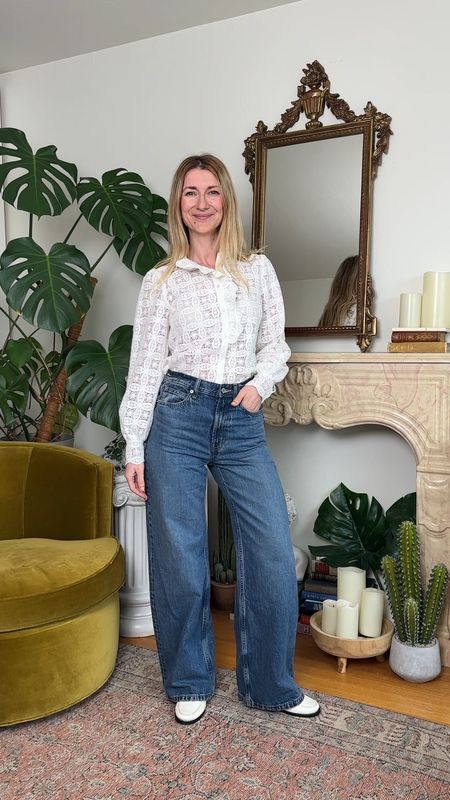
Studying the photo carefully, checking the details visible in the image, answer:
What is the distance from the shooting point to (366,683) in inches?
91.0

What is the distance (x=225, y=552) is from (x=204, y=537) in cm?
94

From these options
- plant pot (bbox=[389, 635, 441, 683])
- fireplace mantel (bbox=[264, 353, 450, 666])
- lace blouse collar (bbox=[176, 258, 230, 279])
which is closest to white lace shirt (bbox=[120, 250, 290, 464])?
lace blouse collar (bbox=[176, 258, 230, 279])

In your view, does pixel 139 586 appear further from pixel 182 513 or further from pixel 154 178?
→ pixel 154 178

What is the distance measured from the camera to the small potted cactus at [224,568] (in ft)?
9.77

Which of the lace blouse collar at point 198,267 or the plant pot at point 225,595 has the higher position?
the lace blouse collar at point 198,267

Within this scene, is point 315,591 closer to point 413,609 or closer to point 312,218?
point 413,609

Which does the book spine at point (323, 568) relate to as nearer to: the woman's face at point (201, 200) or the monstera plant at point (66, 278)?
the monstera plant at point (66, 278)

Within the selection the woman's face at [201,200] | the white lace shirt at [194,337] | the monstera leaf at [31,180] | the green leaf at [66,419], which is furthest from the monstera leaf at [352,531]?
the monstera leaf at [31,180]

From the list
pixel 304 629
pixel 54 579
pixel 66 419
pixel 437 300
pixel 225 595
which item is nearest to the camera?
pixel 54 579

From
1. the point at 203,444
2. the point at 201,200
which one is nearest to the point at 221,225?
the point at 201,200

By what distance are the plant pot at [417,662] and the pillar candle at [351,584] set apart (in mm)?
219

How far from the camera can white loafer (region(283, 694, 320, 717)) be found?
2.05m

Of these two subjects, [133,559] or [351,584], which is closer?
[351,584]

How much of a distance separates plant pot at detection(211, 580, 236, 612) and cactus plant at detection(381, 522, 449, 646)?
0.78m
